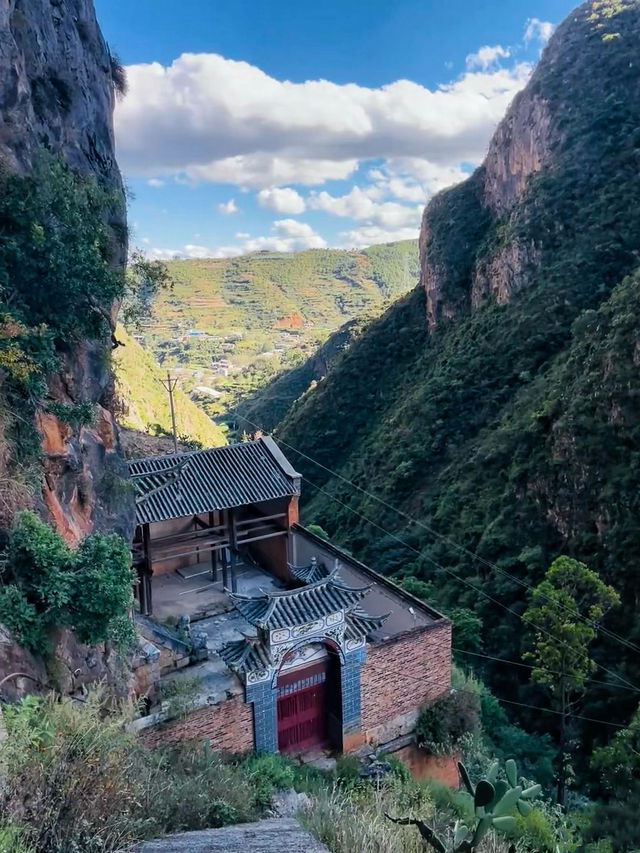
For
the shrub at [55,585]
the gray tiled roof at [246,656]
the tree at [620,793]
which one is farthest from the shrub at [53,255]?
the tree at [620,793]

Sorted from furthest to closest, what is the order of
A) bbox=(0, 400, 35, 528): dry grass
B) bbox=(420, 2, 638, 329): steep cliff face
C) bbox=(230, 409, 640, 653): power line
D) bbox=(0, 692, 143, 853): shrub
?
bbox=(420, 2, 638, 329): steep cliff face, bbox=(230, 409, 640, 653): power line, bbox=(0, 400, 35, 528): dry grass, bbox=(0, 692, 143, 853): shrub

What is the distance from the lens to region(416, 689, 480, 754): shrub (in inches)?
519

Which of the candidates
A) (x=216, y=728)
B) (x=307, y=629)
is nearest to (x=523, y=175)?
(x=307, y=629)

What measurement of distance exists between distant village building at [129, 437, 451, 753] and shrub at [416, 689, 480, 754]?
0.89 feet

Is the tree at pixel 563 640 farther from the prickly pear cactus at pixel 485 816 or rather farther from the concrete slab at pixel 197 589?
the prickly pear cactus at pixel 485 816

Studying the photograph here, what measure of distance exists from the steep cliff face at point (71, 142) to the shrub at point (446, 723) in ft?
24.9

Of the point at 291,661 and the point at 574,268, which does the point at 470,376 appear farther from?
the point at 291,661

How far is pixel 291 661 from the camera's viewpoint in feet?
39.7

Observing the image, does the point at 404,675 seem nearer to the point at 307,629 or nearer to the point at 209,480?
the point at 307,629

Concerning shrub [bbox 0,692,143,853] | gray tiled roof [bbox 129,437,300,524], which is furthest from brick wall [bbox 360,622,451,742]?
shrub [bbox 0,692,143,853]

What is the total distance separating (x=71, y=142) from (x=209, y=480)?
827 cm

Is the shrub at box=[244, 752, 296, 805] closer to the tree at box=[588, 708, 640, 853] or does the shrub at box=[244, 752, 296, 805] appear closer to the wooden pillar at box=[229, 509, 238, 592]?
the wooden pillar at box=[229, 509, 238, 592]

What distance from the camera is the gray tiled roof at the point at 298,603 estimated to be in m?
11.7

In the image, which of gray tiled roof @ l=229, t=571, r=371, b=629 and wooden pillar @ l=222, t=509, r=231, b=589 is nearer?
gray tiled roof @ l=229, t=571, r=371, b=629
